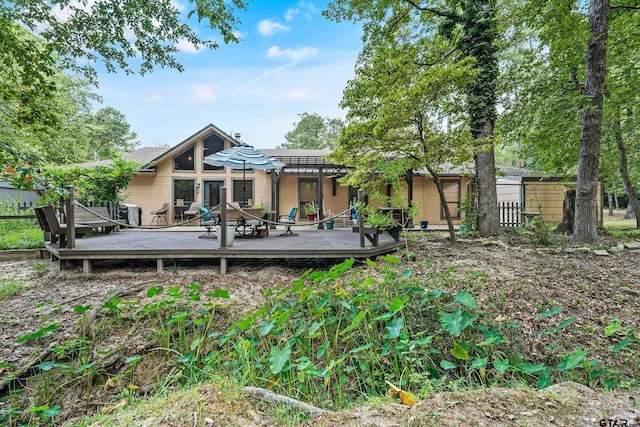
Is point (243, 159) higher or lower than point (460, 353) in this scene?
higher

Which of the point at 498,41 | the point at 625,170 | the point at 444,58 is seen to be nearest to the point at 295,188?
the point at 444,58

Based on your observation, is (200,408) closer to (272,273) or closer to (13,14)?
(272,273)

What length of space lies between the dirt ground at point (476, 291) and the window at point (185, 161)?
8.28 metres

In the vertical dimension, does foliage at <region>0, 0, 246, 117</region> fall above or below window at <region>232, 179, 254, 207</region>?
above

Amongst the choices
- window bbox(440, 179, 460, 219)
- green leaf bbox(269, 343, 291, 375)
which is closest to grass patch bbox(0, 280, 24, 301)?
green leaf bbox(269, 343, 291, 375)

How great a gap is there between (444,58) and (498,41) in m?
1.24

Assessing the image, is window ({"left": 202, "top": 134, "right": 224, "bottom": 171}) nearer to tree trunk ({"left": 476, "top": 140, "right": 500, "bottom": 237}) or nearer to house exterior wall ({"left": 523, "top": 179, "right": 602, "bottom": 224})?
tree trunk ({"left": 476, "top": 140, "right": 500, "bottom": 237})

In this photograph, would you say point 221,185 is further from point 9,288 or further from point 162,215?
point 9,288

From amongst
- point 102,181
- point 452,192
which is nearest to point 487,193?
point 452,192

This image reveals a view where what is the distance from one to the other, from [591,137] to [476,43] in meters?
3.14

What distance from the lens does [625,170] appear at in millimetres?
9766

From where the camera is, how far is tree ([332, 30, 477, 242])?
5285mm

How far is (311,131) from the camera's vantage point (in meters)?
32.2

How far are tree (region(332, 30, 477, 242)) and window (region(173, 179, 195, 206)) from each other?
30.9 feet
